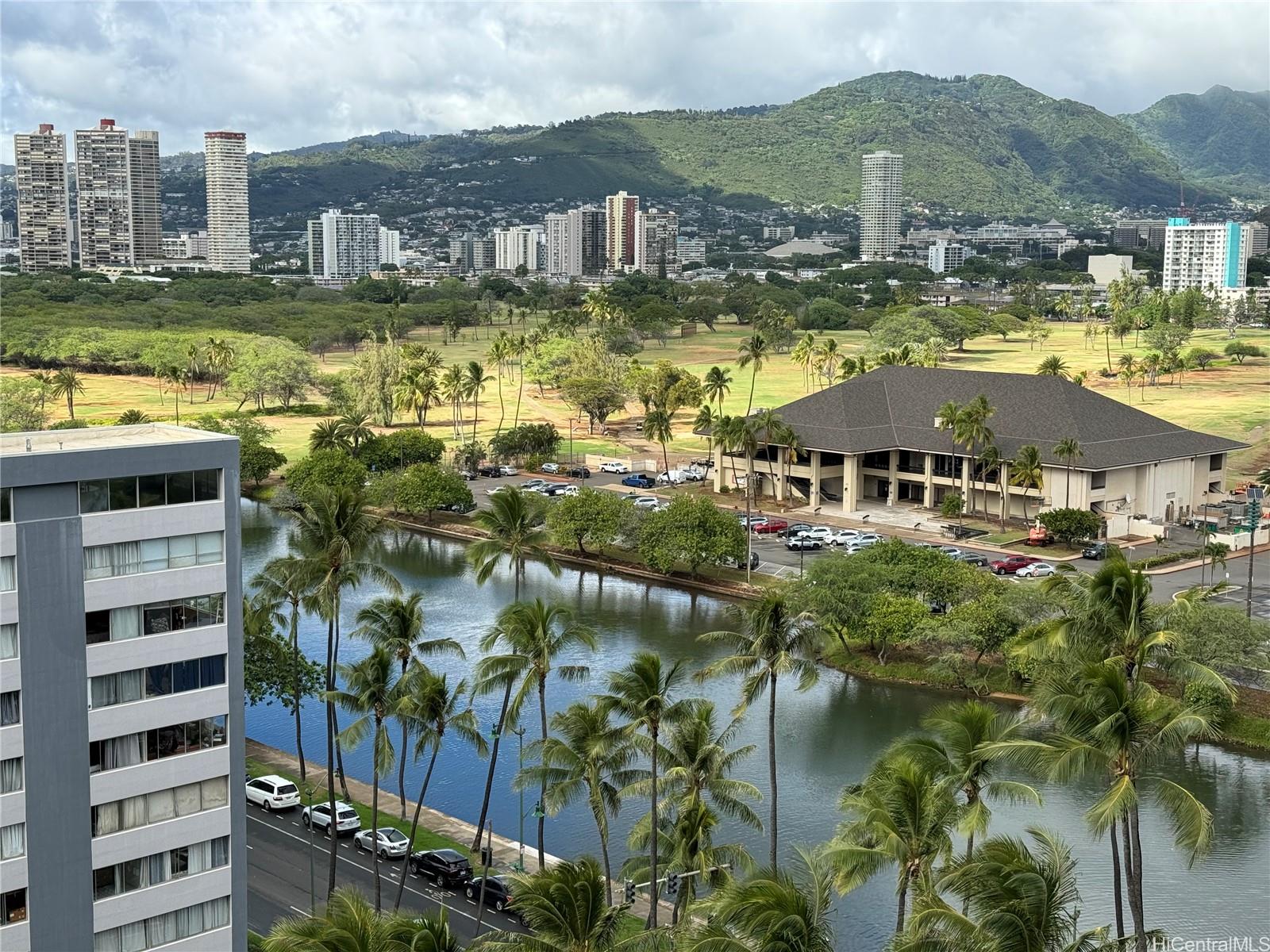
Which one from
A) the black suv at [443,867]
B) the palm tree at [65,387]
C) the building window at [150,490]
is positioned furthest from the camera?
the palm tree at [65,387]

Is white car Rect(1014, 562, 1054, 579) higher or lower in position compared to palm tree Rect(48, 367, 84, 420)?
lower

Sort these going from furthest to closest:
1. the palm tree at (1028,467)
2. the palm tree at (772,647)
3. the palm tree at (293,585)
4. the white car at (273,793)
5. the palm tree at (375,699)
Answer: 1. the palm tree at (1028,467)
2. the white car at (273,793)
3. the palm tree at (293,585)
4. the palm tree at (375,699)
5. the palm tree at (772,647)

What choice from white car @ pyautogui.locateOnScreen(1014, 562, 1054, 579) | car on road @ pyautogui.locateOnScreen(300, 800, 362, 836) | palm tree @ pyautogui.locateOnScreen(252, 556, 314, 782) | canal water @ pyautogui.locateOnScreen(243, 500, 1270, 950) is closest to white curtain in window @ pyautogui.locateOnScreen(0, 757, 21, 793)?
palm tree @ pyautogui.locateOnScreen(252, 556, 314, 782)

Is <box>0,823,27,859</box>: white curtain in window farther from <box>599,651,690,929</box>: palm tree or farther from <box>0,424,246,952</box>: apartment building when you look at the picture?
<box>599,651,690,929</box>: palm tree

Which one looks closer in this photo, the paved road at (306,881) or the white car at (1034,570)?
the paved road at (306,881)

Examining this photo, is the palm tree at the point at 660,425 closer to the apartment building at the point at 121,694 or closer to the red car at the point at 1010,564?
the red car at the point at 1010,564

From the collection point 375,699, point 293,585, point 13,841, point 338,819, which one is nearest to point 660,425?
point 293,585

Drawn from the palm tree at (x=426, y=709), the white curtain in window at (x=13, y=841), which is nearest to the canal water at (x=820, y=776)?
the palm tree at (x=426, y=709)
